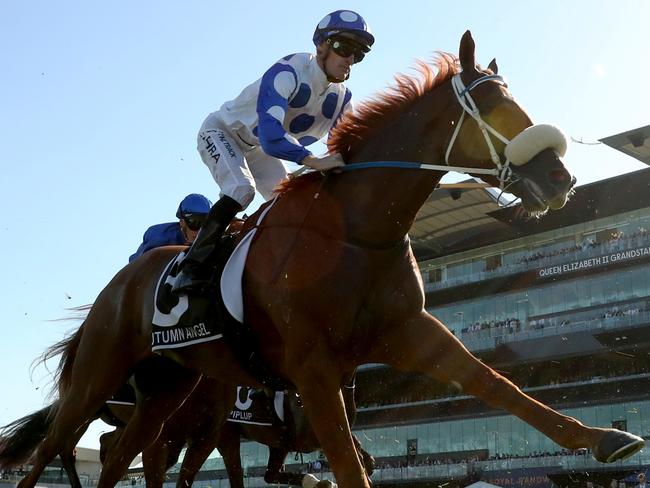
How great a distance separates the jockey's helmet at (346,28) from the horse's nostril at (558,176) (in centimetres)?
150

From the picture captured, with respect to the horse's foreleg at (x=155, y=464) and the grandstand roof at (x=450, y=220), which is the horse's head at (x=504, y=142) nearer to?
the horse's foreleg at (x=155, y=464)

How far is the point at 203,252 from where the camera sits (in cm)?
534

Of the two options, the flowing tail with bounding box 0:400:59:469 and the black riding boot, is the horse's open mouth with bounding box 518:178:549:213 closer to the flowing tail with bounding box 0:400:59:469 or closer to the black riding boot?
the black riding boot

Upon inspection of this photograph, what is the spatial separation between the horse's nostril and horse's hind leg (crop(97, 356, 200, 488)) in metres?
2.87

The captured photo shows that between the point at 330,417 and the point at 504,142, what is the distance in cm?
153

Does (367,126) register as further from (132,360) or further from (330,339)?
(132,360)

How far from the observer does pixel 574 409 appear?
35750 millimetres

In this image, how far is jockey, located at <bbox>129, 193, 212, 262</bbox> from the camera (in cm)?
748

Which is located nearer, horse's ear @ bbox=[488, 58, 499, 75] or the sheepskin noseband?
the sheepskin noseband

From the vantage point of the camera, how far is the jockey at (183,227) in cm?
748

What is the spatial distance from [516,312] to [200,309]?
36.9m

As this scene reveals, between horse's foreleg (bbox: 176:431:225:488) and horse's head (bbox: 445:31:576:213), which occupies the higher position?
horse's head (bbox: 445:31:576:213)

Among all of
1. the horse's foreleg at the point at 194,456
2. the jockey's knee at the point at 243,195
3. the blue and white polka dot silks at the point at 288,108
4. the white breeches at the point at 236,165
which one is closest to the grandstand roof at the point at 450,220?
the horse's foreleg at the point at 194,456

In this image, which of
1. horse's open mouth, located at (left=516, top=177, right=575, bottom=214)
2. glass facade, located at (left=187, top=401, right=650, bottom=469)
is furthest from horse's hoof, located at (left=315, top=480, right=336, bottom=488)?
glass facade, located at (left=187, top=401, right=650, bottom=469)
